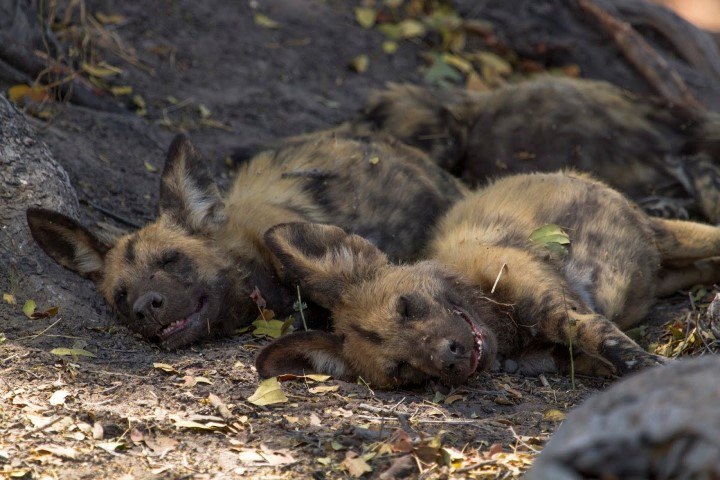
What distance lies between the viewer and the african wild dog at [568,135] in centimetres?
537

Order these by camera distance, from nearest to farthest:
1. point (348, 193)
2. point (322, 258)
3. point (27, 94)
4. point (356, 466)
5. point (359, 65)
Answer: point (356, 466), point (322, 258), point (348, 193), point (27, 94), point (359, 65)

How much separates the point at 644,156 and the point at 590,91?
1.87 feet

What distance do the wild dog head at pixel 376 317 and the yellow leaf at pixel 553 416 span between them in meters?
0.34

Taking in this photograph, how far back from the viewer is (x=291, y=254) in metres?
3.88

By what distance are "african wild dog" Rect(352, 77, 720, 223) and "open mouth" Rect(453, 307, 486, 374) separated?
1977 mm

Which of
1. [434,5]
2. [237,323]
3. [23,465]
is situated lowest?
[237,323]

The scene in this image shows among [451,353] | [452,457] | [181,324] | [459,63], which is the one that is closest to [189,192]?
[181,324]

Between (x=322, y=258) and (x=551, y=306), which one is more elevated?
(x=322, y=258)

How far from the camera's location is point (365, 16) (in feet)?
24.0

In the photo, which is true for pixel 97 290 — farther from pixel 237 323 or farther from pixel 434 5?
pixel 434 5

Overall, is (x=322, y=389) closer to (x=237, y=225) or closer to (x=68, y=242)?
(x=237, y=225)

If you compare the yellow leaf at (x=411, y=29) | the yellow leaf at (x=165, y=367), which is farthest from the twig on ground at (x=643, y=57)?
the yellow leaf at (x=165, y=367)

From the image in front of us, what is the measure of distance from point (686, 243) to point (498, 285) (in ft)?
3.86

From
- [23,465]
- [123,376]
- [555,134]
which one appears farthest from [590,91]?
[23,465]
